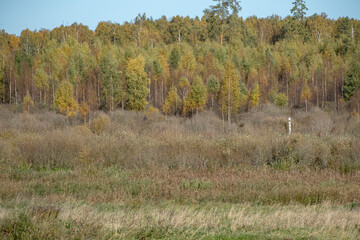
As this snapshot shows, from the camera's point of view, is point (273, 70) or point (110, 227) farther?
point (273, 70)

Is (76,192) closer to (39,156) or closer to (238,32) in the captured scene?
(39,156)

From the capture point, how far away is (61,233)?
7430mm

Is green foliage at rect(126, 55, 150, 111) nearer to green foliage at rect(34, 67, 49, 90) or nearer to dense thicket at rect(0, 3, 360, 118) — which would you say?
dense thicket at rect(0, 3, 360, 118)

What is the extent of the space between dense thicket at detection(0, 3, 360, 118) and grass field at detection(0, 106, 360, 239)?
23.0 metres

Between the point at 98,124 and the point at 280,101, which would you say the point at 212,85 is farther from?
the point at 98,124

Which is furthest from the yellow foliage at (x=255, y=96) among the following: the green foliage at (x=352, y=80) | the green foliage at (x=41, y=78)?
the green foliage at (x=41, y=78)

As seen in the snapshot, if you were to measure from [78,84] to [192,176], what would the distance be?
129 feet

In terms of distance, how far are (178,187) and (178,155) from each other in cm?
627

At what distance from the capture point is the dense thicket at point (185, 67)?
50.3 meters

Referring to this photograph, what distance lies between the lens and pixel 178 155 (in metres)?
21.6

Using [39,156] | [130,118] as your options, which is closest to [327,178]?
[39,156]

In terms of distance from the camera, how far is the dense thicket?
5028 cm

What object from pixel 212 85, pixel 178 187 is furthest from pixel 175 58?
pixel 178 187

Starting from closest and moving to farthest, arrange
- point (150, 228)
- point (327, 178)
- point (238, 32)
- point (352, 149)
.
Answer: point (150, 228) → point (327, 178) → point (352, 149) → point (238, 32)
